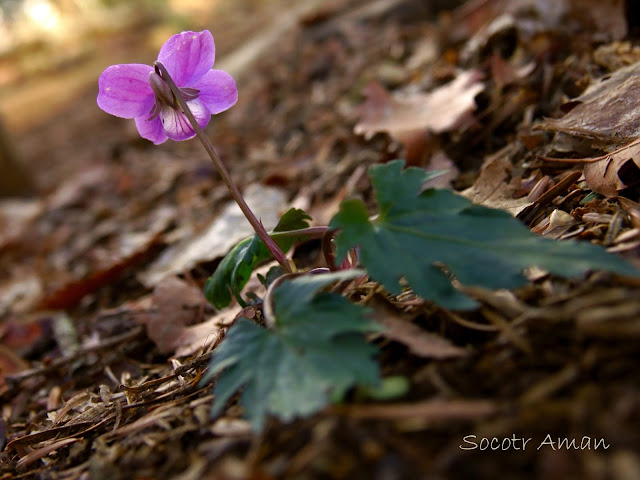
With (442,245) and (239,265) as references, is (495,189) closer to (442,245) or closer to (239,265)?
(442,245)

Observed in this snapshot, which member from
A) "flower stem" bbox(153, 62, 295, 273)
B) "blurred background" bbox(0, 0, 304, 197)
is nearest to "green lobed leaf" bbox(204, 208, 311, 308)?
"flower stem" bbox(153, 62, 295, 273)

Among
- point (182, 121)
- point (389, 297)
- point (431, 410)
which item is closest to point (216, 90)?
point (182, 121)

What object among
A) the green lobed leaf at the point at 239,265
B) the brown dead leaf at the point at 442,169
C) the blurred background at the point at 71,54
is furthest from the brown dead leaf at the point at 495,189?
the blurred background at the point at 71,54

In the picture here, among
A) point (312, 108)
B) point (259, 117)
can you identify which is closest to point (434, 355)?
point (312, 108)

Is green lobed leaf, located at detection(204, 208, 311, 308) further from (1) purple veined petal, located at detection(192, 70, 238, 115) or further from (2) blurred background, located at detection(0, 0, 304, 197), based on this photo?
(2) blurred background, located at detection(0, 0, 304, 197)

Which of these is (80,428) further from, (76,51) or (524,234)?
(76,51)

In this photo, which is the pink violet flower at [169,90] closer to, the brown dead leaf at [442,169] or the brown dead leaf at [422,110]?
the brown dead leaf at [442,169]
